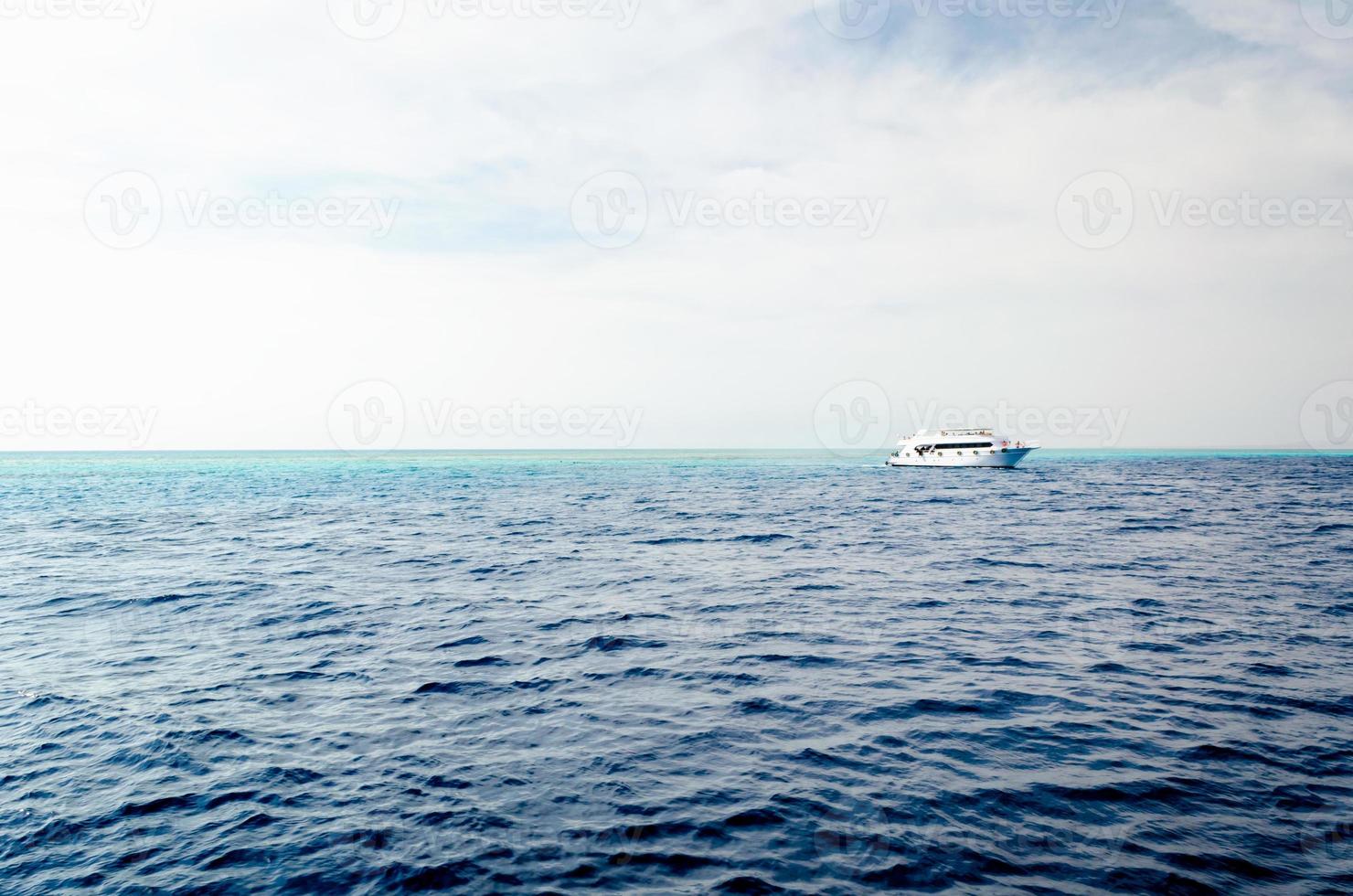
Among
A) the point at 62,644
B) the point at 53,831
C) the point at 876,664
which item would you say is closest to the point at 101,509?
the point at 62,644

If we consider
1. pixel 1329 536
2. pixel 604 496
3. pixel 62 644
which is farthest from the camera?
pixel 604 496

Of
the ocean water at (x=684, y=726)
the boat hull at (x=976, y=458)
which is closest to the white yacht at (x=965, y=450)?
the boat hull at (x=976, y=458)

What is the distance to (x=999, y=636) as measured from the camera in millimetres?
17031

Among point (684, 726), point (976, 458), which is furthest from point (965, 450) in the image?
point (684, 726)

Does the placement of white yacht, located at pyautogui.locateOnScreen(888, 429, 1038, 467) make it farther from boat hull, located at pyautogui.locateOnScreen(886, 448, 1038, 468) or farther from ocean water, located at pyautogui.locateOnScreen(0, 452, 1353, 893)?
ocean water, located at pyautogui.locateOnScreen(0, 452, 1353, 893)

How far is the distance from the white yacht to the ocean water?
279ft

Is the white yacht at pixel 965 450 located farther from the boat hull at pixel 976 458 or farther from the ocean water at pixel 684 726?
the ocean water at pixel 684 726

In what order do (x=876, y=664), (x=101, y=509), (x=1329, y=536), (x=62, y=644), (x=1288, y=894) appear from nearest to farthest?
(x=1288, y=894)
(x=876, y=664)
(x=62, y=644)
(x=1329, y=536)
(x=101, y=509)

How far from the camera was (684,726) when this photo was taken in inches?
460

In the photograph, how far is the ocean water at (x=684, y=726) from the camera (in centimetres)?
780

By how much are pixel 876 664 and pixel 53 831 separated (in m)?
13.8

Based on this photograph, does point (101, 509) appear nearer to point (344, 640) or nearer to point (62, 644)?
point (62, 644)

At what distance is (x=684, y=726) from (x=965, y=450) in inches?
4390

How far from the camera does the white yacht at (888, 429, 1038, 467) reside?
357 feet
